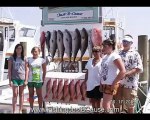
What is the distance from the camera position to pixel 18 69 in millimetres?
5996

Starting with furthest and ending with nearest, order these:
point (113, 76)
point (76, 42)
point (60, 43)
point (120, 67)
→ point (60, 43) → point (76, 42) → point (113, 76) → point (120, 67)

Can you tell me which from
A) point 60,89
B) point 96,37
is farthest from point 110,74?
point 60,89

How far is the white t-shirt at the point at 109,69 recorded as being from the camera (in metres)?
4.70

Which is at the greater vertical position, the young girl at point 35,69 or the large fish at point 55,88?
the young girl at point 35,69

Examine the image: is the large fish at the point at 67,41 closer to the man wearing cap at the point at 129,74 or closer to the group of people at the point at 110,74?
the group of people at the point at 110,74

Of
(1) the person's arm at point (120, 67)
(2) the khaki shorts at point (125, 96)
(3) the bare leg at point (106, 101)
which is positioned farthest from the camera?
(2) the khaki shorts at point (125, 96)

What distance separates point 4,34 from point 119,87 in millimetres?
7945

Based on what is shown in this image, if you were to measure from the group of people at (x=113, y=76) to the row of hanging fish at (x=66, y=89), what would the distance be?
78 centimetres

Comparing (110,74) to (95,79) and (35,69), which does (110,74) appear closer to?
(95,79)

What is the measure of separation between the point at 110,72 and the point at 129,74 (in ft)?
1.07

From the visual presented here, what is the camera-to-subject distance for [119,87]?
5.11 m

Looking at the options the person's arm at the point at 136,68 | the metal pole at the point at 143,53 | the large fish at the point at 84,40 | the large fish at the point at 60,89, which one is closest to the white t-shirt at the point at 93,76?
the person's arm at the point at 136,68

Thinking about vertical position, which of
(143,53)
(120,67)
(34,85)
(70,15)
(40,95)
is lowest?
(40,95)
